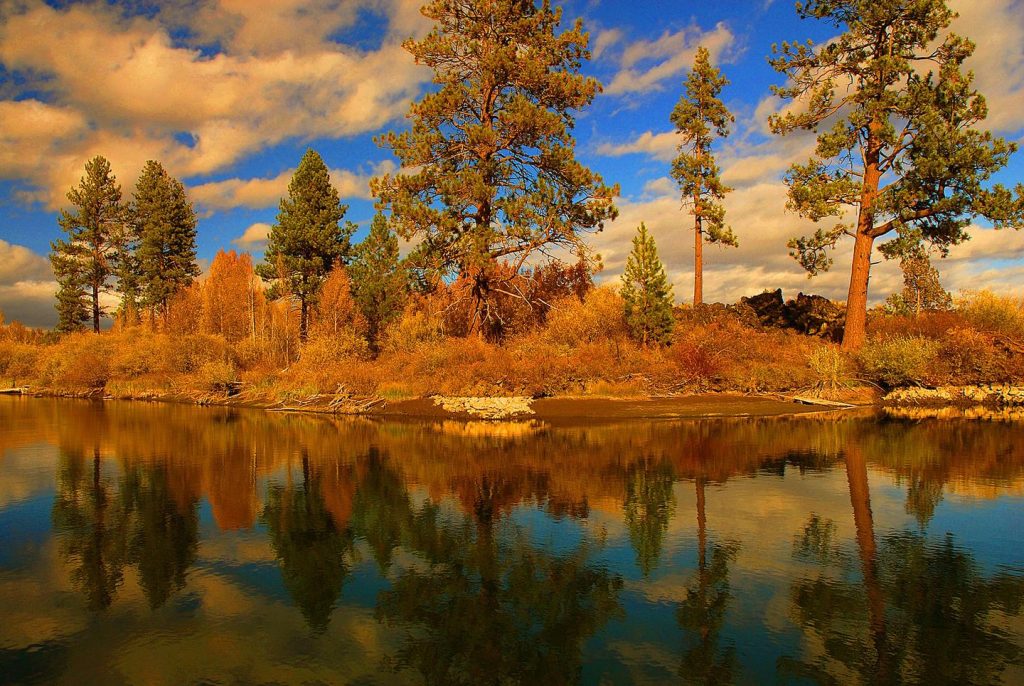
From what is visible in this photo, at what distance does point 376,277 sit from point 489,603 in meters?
43.6

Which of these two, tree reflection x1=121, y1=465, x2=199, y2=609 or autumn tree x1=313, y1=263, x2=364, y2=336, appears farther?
autumn tree x1=313, y1=263, x2=364, y2=336

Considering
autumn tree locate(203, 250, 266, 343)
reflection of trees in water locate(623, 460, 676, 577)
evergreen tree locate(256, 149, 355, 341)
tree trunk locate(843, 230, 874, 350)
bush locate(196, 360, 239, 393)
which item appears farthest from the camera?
autumn tree locate(203, 250, 266, 343)

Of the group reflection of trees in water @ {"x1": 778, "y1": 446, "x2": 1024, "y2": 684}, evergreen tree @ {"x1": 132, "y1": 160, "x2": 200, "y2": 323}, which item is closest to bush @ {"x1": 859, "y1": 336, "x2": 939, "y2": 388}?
reflection of trees in water @ {"x1": 778, "y1": 446, "x2": 1024, "y2": 684}

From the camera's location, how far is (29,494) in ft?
45.1

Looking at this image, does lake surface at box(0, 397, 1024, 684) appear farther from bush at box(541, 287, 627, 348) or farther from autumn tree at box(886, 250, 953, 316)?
autumn tree at box(886, 250, 953, 316)

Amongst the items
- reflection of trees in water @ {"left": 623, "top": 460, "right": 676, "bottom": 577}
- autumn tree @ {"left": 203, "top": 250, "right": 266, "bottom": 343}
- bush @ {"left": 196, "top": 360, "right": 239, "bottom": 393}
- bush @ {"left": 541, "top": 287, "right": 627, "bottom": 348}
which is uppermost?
autumn tree @ {"left": 203, "top": 250, "right": 266, "bottom": 343}

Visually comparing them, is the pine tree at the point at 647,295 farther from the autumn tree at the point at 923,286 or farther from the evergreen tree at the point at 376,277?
the autumn tree at the point at 923,286

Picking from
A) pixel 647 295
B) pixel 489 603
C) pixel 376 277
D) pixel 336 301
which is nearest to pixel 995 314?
pixel 647 295

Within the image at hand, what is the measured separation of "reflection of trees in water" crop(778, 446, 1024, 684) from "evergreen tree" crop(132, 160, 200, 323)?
213ft

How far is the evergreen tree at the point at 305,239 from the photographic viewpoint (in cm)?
4806

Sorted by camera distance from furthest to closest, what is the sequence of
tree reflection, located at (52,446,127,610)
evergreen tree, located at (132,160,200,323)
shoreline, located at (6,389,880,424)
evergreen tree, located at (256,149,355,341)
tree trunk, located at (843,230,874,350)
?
evergreen tree, located at (132,160,200,323) → evergreen tree, located at (256,149,355,341) → tree trunk, located at (843,230,874,350) → shoreline, located at (6,389,880,424) → tree reflection, located at (52,446,127,610)

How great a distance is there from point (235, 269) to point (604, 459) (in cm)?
8110

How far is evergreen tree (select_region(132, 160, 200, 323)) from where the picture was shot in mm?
60500

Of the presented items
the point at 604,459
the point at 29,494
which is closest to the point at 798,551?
the point at 604,459
